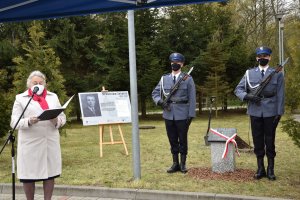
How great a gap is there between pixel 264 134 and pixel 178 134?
1580 mm

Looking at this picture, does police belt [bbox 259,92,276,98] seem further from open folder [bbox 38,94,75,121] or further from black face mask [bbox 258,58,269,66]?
open folder [bbox 38,94,75,121]

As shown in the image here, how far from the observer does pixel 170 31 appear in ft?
88.2

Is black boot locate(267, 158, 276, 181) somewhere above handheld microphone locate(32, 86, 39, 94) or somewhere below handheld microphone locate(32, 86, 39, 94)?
below

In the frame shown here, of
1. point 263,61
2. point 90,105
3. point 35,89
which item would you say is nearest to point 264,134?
point 263,61

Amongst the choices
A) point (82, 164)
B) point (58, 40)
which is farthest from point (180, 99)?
point (58, 40)

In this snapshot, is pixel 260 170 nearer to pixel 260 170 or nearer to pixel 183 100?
pixel 260 170

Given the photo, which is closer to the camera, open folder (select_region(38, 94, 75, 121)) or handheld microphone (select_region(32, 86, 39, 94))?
open folder (select_region(38, 94, 75, 121))

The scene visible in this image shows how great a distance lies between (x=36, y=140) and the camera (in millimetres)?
5441

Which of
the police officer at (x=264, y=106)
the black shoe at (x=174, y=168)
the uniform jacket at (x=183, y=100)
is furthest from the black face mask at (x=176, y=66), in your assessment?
the black shoe at (x=174, y=168)

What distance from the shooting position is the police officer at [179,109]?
7961 millimetres

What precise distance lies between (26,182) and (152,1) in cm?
271

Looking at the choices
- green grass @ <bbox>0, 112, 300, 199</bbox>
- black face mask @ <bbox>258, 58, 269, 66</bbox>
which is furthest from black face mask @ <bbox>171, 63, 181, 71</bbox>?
green grass @ <bbox>0, 112, 300, 199</bbox>

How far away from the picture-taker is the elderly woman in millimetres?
5422

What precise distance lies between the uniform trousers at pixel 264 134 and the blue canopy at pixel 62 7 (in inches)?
112
